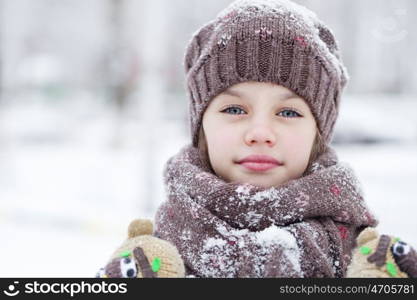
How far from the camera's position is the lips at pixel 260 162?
1.46 meters

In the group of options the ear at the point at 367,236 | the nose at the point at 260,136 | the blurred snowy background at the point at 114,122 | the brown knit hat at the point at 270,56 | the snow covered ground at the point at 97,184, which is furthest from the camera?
the blurred snowy background at the point at 114,122

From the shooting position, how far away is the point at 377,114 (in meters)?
12.4

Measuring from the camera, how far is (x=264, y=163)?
57.7 inches

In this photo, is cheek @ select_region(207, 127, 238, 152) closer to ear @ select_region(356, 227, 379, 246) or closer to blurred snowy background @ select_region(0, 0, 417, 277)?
ear @ select_region(356, 227, 379, 246)

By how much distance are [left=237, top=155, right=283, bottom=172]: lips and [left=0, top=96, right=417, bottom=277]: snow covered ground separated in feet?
6.40

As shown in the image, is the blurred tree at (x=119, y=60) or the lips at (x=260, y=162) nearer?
the lips at (x=260, y=162)

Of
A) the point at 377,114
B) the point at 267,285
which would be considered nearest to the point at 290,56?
the point at 267,285

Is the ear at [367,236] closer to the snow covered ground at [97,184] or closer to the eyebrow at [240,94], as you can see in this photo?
the eyebrow at [240,94]

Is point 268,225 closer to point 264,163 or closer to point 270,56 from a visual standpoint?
point 264,163

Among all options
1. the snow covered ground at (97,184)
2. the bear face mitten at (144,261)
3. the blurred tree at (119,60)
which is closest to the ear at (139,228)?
the bear face mitten at (144,261)

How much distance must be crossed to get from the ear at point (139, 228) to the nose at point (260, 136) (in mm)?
365

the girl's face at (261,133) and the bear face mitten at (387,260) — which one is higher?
the girl's face at (261,133)

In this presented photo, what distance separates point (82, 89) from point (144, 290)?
24948 millimetres

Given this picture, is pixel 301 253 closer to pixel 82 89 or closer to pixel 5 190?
pixel 5 190
